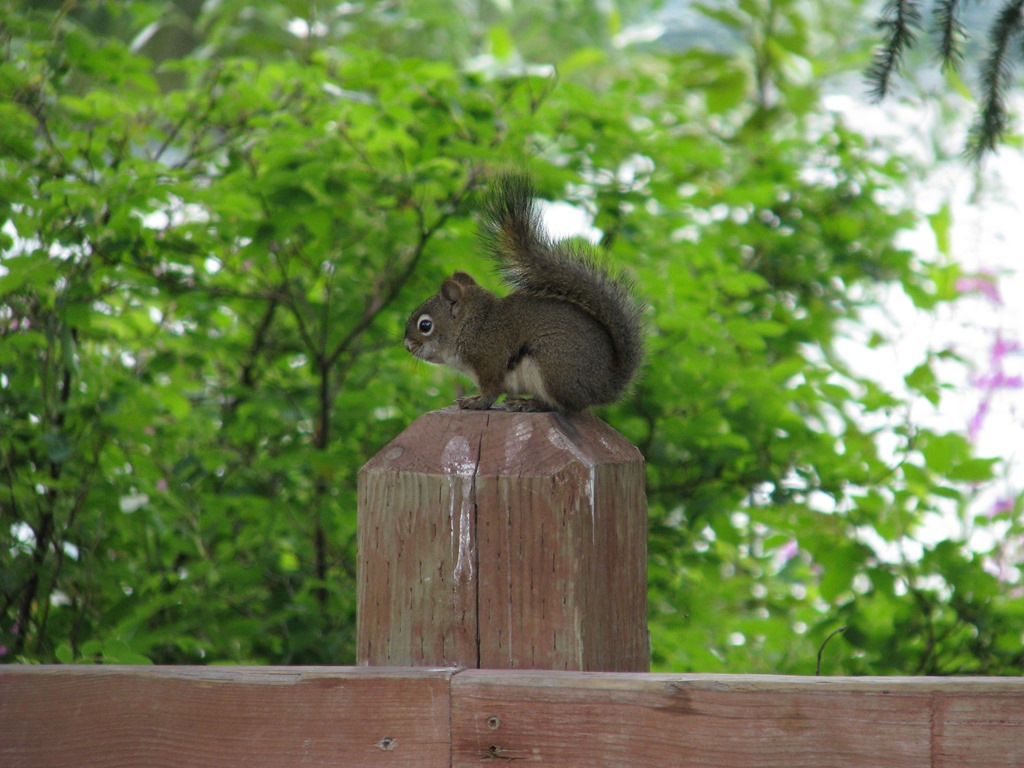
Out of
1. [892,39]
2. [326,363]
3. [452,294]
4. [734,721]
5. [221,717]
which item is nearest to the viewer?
[734,721]

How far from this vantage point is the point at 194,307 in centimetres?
237

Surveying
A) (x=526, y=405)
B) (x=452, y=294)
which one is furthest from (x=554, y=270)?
(x=452, y=294)

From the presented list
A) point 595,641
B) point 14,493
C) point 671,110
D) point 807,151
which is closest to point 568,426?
point 595,641

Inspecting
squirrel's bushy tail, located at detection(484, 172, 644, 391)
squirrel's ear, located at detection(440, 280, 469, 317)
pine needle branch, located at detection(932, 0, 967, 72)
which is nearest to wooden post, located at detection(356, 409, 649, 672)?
squirrel's bushy tail, located at detection(484, 172, 644, 391)

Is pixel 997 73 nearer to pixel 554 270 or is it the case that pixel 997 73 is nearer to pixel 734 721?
pixel 554 270

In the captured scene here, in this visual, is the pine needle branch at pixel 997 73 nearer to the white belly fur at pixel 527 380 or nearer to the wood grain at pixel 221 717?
the white belly fur at pixel 527 380

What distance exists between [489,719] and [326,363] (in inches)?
60.8

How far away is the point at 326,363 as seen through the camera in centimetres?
242

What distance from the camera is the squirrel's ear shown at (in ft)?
6.07

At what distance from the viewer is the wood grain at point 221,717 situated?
100 centimetres

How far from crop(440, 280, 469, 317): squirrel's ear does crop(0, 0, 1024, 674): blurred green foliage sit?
0.41 meters

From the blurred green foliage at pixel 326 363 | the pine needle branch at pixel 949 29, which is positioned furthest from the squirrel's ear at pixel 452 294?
the pine needle branch at pixel 949 29

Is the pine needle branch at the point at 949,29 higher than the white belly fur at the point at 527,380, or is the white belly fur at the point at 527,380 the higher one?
the pine needle branch at the point at 949,29

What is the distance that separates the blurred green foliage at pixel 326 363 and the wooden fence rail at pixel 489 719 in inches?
33.6
